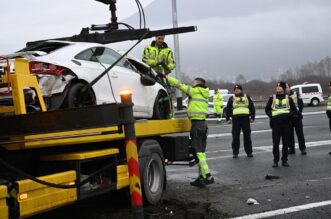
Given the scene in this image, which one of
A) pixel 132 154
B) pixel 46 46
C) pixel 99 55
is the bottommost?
pixel 132 154

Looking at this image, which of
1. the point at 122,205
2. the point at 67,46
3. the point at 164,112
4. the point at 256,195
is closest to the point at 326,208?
the point at 256,195

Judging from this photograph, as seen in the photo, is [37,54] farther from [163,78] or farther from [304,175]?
[304,175]

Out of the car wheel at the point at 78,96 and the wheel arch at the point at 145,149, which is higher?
the car wheel at the point at 78,96

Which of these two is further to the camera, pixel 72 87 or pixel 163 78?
pixel 163 78

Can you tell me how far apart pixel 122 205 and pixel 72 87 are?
5.81 ft

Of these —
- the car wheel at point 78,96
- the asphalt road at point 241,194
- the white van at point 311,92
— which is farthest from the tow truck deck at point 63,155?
the white van at point 311,92

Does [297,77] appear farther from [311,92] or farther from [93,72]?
[93,72]

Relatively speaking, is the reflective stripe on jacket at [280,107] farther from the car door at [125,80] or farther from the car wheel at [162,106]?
the car door at [125,80]

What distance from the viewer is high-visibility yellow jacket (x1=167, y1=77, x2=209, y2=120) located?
805 centimetres

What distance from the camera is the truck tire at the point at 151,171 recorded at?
6203 millimetres

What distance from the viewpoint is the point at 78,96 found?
6.09 meters

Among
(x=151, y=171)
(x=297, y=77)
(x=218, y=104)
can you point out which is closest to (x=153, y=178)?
(x=151, y=171)

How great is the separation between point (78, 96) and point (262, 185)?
366 cm

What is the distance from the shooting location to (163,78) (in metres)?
8.59
